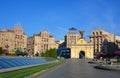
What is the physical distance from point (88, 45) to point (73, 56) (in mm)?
13232

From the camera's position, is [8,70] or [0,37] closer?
[8,70]

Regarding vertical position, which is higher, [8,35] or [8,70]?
[8,35]

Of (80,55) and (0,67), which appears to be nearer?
(0,67)

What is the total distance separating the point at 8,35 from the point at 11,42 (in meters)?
6.01

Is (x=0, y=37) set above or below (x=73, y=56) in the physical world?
above

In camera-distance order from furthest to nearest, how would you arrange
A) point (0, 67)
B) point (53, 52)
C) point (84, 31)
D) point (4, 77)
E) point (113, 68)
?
1. point (84, 31)
2. point (53, 52)
3. point (113, 68)
4. point (0, 67)
5. point (4, 77)

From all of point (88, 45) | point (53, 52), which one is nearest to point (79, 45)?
point (88, 45)

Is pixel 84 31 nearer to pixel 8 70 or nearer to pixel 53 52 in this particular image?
pixel 53 52

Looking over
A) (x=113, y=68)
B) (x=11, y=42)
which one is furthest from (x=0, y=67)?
(x=11, y=42)

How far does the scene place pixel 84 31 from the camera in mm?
191125

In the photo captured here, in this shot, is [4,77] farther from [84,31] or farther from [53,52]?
[84,31]

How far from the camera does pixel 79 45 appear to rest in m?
182

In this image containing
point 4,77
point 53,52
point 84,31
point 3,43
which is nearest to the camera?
point 4,77

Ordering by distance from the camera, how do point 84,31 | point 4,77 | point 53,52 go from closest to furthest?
point 4,77 → point 53,52 → point 84,31
